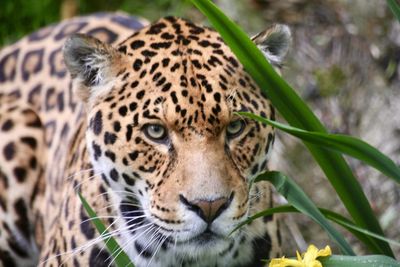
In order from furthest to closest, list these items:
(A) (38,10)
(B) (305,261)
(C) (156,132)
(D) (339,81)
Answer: (A) (38,10), (D) (339,81), (C) (156,132), (B) (305,261)

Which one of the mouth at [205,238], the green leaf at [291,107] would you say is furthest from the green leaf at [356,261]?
the mouth at [205,238]

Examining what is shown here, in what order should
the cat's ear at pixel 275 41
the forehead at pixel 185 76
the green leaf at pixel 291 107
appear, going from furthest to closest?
the cat's ear at pixel 275 41
the forehead at pixel 185 76
the green leaf at pixel 291 107

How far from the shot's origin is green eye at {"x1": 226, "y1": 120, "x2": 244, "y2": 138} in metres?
4.56

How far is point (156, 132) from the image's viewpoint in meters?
4.57

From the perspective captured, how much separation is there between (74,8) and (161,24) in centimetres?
390

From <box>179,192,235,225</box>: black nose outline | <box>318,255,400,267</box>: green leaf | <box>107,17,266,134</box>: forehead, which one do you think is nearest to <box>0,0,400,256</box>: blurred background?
<box>107,17,266,134</box>: forehead

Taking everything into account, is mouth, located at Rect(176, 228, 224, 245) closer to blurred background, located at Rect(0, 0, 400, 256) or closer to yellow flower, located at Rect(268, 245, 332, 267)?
yellow flower, located at Rect(268, 245, 332, 267)

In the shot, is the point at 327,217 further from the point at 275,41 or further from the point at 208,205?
Answer: the point at 275,41

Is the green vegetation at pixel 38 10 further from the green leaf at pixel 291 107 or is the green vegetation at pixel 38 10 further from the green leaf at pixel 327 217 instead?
the green leaf at pixel 327 217

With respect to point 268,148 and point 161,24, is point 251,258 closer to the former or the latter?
point 268,148

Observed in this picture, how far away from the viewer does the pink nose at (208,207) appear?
427 cm

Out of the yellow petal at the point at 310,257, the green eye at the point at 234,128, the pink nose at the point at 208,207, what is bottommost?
the yellow petal at the point at 310,257

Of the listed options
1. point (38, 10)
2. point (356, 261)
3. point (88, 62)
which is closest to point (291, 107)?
point (356, 261)

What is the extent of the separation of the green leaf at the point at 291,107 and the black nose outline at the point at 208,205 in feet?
1.37
